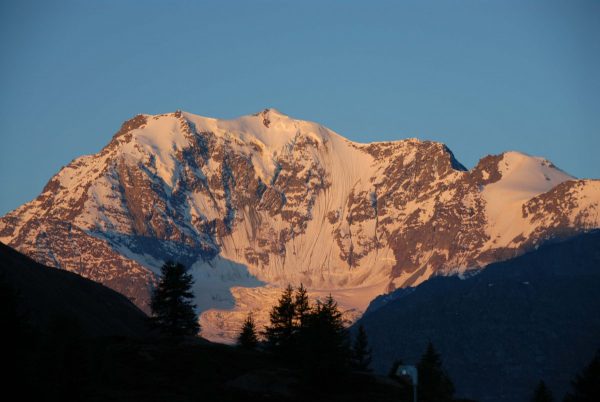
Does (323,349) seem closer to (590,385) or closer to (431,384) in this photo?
(431,384)

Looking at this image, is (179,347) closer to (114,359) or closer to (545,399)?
(114,359)

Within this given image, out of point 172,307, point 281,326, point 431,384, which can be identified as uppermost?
point 172,307

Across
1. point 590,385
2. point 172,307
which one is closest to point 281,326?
point 172,307

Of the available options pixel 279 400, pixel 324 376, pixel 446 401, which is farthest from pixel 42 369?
pixel 446 401

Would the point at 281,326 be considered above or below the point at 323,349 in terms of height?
above

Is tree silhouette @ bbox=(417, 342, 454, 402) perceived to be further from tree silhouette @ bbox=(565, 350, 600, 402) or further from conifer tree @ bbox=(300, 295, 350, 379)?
tree silhouette @ bbox=(565, 350, 600, 402)

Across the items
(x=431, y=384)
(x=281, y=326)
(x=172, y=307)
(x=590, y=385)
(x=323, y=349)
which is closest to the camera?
(x=590, y=385)

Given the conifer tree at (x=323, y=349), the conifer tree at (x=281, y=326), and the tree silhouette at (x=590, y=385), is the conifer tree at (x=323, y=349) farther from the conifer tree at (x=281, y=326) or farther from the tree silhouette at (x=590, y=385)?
the tree silhouette at (x=590, y=385)

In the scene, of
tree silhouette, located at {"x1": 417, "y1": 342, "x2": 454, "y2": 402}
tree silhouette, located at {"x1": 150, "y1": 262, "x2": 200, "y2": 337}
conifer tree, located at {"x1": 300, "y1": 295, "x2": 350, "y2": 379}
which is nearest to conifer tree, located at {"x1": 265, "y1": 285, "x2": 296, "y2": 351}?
tree silhouette, located at {"x1": 150, "y1": 262, "x2": 200, "y2": 337}

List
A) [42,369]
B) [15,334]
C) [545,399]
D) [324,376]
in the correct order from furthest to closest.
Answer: [545,399], [324,376], [42,369], [15,334]

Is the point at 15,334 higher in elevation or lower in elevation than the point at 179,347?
lower

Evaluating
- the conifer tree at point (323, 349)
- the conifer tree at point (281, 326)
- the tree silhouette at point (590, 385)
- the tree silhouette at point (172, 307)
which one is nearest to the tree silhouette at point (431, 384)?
the conifer tree at point (323, 349)

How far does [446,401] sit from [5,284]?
5045 centimetres

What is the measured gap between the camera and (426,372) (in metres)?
142
